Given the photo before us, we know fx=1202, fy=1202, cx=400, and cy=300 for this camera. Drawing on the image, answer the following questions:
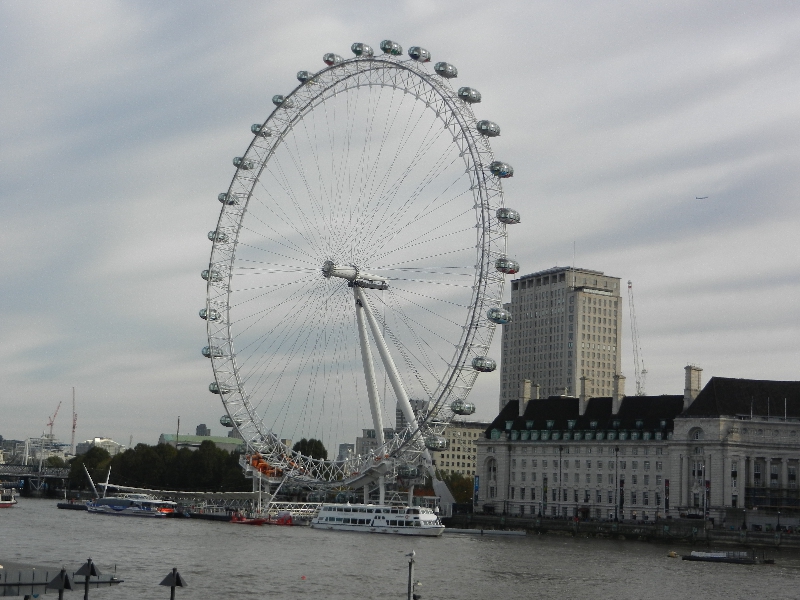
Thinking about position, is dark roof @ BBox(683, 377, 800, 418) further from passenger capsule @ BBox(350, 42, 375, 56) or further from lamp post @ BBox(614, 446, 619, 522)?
passenger capsule @ BBox(350, 42, 375, 56)

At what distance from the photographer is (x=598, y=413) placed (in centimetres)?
13388

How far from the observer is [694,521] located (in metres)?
111

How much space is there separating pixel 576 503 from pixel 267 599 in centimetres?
8285

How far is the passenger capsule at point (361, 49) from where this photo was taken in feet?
309

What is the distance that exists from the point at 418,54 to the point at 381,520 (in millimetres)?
42293

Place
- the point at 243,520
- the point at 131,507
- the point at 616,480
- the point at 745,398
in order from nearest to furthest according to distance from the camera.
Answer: the point at 745,398 < the point at 243,520 < the point at 616,480 < the point at 131,507

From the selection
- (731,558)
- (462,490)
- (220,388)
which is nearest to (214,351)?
(220,388)

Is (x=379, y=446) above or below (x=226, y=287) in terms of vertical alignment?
below

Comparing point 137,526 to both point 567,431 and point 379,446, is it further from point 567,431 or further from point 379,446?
point 567,431

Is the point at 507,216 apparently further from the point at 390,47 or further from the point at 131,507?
the point at 131,507

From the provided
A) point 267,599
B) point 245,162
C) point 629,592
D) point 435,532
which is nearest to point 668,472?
point 435,532

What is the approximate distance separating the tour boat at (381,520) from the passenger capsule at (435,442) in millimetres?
6815

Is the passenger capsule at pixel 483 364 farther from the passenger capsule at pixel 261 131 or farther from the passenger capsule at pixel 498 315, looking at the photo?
the passenger capsule at pixel 261 131

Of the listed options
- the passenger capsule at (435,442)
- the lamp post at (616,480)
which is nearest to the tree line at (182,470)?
the lamp post at (616,480)
